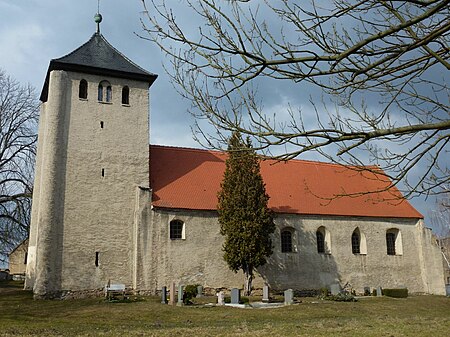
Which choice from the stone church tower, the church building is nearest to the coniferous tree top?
the church building

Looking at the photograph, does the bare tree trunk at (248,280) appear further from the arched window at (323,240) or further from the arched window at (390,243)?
the arched window at (390,243)

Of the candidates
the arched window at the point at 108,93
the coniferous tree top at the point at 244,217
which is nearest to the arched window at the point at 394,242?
the coniferous tree top at the point at 244,217

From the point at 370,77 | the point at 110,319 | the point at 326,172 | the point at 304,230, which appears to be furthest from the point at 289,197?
the point at 370,77

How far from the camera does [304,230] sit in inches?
963

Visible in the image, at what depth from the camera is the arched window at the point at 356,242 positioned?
25495 mm

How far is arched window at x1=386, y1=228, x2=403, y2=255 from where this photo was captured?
2625cm

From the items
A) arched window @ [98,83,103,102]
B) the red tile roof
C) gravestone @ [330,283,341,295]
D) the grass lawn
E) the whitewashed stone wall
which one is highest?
arched window @ [98,83,103,102]

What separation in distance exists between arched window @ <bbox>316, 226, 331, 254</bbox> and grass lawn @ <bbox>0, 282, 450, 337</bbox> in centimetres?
414

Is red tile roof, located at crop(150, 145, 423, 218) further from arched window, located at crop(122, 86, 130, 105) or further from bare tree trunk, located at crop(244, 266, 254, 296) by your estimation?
bare tree trunk, located at crop(244, 266, 254, 296)

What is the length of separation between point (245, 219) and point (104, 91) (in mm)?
9255

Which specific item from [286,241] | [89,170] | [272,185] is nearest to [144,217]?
[89,170]

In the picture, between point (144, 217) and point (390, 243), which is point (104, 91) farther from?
point (390, 243)

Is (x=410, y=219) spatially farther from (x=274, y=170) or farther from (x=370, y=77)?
(x=370, y=77)

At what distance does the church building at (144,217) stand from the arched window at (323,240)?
55 mm
